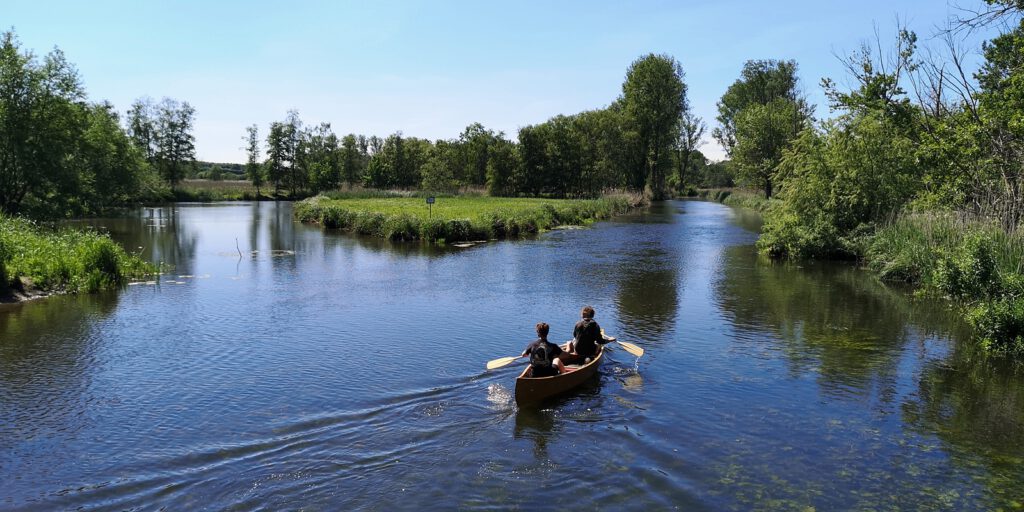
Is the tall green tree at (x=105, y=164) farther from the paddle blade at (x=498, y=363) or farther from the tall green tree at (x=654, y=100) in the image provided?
the tall green tree at (x=654, y=100)

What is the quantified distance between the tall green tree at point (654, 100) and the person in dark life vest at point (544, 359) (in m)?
77.0

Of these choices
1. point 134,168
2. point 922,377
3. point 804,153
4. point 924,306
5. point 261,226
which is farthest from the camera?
point 134,168

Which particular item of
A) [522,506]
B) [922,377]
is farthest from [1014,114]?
[522,506]

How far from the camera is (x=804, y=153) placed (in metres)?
32.2

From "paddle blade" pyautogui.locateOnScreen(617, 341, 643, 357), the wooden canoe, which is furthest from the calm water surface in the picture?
"paddle blade" pyautogui.locateOnScreen(617, 341, 643, 357)

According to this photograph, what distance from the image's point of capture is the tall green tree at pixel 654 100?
8562cm

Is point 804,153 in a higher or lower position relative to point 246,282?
higher

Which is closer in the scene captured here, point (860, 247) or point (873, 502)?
point (873, 502)

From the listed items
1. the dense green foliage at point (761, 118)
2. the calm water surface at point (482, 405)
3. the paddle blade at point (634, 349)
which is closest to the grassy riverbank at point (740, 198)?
the dense green foliage at point (761, 118)

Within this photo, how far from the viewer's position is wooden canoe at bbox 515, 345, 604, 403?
11.2 meters

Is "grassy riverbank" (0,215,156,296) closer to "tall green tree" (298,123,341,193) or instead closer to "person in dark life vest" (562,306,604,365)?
"person in dark life vest" (562,306,604,365)

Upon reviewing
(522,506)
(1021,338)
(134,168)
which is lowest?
(522,506)

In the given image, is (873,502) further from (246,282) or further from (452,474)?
(246,282)

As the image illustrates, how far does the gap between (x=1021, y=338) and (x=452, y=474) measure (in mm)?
14098
